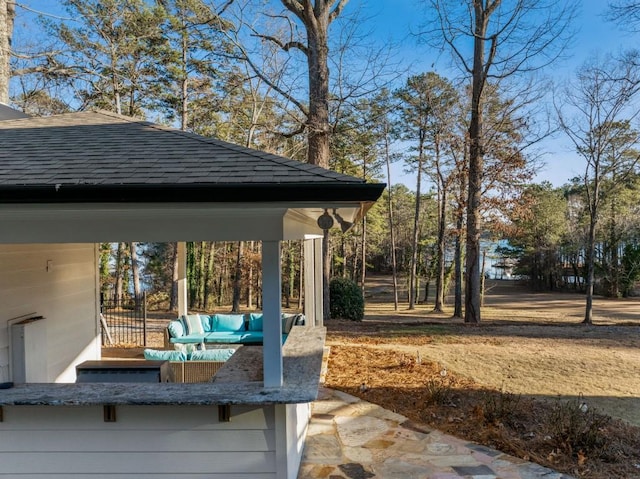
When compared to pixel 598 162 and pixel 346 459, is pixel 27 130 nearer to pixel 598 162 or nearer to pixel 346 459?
pixel 346 459

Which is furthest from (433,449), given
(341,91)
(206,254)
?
(206,254)

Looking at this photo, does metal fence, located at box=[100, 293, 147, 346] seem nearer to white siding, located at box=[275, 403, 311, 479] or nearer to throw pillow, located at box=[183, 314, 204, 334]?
throw pillow, located at box=[183, 314, 204, 334]

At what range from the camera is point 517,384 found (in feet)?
17.7

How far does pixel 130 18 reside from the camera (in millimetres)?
13633

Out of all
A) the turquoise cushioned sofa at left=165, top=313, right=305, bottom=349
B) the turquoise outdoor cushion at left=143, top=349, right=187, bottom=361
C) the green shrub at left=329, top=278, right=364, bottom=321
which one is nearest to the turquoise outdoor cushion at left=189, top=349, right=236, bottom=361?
the turquoise outdoor cushion at left=143, top=349, right=187, bottom=361

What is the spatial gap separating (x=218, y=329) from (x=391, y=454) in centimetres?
645

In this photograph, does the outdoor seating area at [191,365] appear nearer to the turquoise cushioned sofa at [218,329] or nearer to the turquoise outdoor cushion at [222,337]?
the turquoise cushioned sofa at [218,329]

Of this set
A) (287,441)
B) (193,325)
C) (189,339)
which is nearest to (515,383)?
(287,441)

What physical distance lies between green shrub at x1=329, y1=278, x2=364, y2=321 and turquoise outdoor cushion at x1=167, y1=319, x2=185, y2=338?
4.78 meters

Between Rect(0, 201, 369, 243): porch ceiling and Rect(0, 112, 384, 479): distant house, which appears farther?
Rect(0, 201, 369, 243): porch ceiling

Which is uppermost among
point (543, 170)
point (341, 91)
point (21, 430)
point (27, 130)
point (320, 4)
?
point (320, 4)

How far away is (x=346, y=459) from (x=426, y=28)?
1153cm

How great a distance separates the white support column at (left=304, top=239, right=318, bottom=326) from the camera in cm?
574

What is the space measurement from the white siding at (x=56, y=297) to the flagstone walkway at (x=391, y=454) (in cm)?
298
